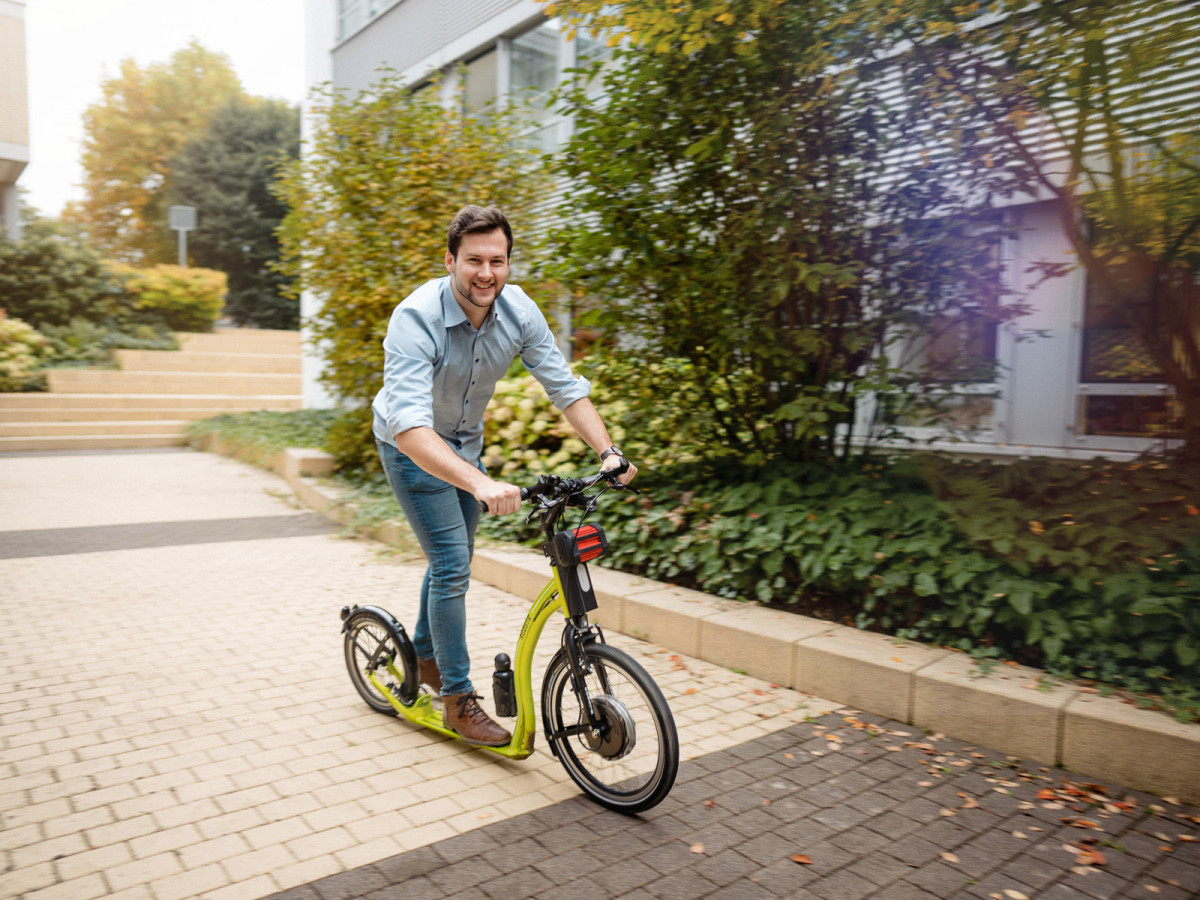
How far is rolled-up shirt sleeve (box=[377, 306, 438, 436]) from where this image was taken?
2963 millimetres

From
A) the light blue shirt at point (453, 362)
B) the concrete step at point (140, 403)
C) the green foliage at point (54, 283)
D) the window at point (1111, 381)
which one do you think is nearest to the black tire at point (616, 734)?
the light blue shirt at point (453, 362)

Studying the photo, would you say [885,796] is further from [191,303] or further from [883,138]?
[191,303]

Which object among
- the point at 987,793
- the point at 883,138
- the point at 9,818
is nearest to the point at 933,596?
the point at 987,793

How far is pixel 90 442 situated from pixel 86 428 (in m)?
0.34

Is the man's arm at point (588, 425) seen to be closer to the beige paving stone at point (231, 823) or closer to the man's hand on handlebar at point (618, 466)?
the man's hand on handlebar at point (618, 466)

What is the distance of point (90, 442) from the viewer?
1641 cm

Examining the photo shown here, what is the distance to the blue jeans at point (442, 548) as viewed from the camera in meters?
3.39

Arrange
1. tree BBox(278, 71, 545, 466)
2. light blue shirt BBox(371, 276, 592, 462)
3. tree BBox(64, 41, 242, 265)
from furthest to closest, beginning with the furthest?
tree BBox(64, 41, 242, 265), tree BBox(278, 71, 545, 466), light blue shirt BBox(371, 276, 592, 462)

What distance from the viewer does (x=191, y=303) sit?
918 inches

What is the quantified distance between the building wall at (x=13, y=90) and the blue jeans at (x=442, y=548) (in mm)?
28060

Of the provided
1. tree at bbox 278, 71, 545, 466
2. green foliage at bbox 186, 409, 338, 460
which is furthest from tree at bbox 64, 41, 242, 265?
tree at bbox 278, 71, 545, 466

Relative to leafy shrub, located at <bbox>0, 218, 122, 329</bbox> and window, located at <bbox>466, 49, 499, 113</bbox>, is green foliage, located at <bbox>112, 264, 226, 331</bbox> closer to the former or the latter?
leafy shrub, located at <bbox>0, 218, 122, 329</bbox>

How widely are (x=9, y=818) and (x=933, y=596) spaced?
157 inches

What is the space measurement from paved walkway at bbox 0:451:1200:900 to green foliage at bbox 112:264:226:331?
783 inches
